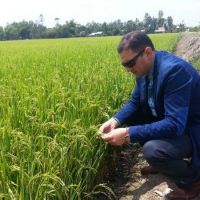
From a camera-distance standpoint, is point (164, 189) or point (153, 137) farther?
point (164, 189)

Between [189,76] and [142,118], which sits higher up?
[189,76]

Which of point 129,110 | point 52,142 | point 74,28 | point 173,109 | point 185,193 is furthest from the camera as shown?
point 74,28

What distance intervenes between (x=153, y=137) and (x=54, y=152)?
70 centimetres

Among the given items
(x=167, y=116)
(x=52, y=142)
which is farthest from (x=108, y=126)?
(x=52, y=142)

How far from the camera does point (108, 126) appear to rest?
3.07 meters

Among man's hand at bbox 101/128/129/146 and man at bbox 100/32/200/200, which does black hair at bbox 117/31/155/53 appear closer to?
man at bbox 100/32/200/200

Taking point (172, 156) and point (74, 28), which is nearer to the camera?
point (172, 156)

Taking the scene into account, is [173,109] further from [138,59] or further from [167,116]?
[138,59]

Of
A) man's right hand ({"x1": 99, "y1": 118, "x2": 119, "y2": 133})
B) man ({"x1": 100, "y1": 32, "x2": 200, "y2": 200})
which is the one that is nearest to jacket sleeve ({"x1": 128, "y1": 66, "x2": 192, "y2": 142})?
man ({"x1": 100, "y1": 32, "x2": 200, "y2": 200})

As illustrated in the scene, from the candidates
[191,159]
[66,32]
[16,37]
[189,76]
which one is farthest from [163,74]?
[16,37]

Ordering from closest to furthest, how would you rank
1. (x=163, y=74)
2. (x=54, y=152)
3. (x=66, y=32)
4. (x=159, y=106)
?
(x=54, y=152)
(x=163, y=74)
(x=159, y=106)
(x=66, y=32)

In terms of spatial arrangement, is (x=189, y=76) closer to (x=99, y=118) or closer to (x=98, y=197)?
(x=99, y=118)

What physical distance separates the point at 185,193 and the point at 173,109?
68 centimetres

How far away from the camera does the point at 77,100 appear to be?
131 inches
